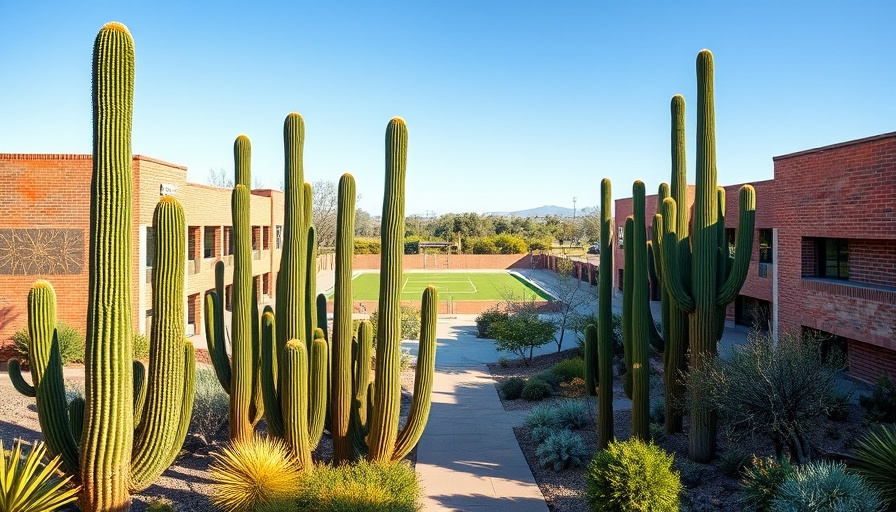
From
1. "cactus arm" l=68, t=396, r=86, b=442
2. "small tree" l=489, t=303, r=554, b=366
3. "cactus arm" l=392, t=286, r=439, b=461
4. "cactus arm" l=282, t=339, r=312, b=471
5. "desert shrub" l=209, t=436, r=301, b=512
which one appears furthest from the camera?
"small tree" l=489, t=303, r=554, b=366

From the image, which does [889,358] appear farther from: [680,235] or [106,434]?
[106,434]

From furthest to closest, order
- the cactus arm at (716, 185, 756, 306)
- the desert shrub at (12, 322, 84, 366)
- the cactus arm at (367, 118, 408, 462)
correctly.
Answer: the desert shrub at (12, 322, 84, 366), the cactus arm at (716, 185, 756, 306), the cactus arm at (367, 118, 408, 462)

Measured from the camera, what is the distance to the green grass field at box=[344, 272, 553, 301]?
40425 mm

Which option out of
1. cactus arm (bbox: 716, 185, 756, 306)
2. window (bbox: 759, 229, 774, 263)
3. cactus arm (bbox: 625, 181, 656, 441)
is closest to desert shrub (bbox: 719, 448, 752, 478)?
cactus arm (bbox: 625, 181, 656, 441)

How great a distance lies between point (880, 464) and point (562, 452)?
14.1ft

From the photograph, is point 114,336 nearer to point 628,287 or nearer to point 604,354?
point 604,354

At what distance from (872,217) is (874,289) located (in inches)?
64.9

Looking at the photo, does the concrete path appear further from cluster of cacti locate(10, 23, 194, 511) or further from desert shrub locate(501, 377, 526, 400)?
cluster of cacti locate(10, 23, 194, 511)

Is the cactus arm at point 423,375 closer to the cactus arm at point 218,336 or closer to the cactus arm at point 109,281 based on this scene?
the cactus arm at point 218,336

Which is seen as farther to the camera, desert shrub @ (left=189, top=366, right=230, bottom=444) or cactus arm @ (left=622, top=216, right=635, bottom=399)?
desert shrub @ (left=189, top=366, right=230, bottom=444)

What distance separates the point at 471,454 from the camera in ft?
35.6

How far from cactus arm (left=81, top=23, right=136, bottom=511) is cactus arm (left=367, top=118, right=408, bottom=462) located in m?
3.02

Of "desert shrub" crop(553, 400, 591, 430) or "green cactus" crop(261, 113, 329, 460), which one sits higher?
"green cactus" crop(261, 113, 329, 460)

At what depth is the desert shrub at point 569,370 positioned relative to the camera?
54.3ft
